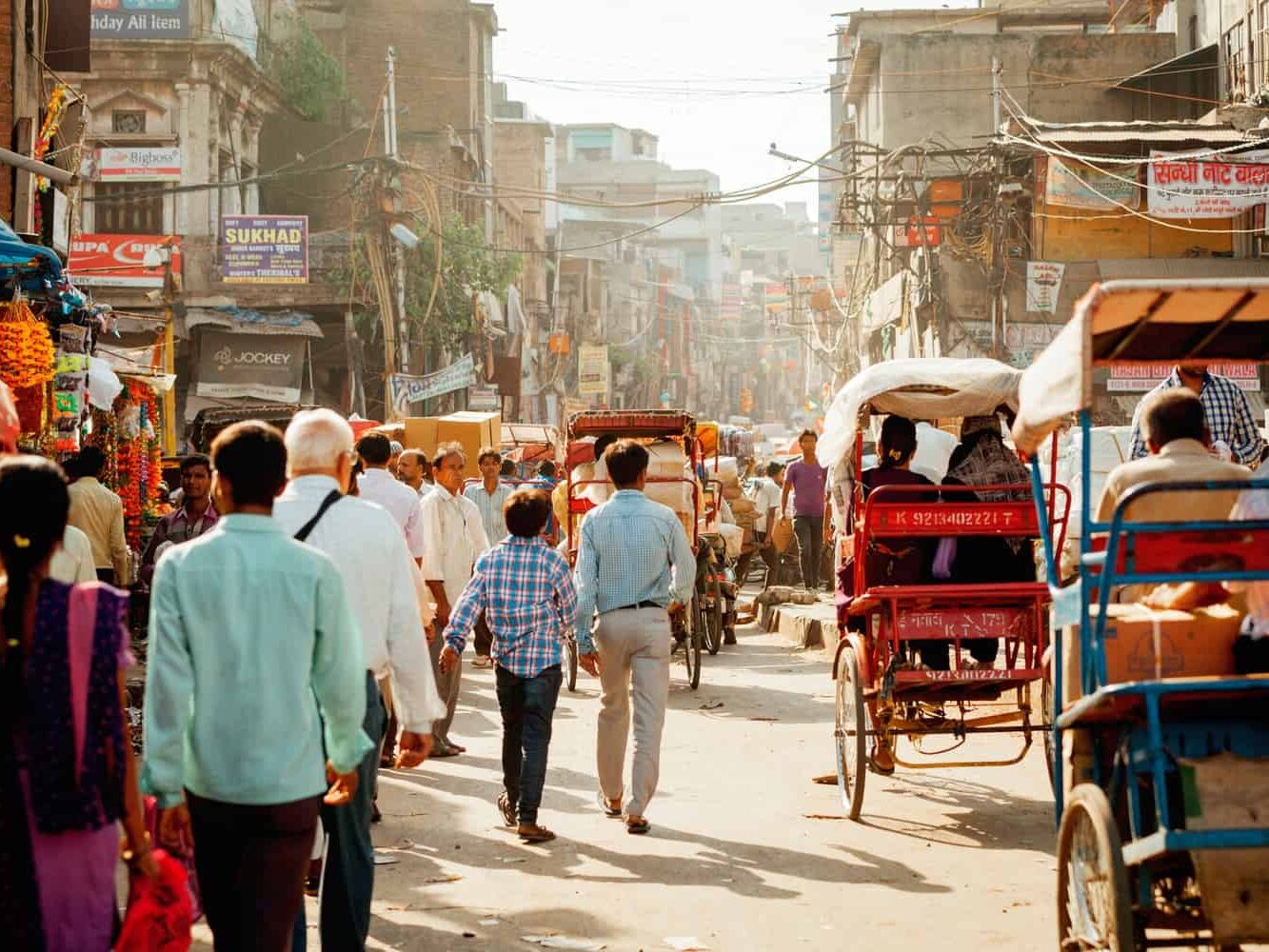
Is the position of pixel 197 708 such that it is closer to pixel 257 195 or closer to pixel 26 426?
pixel 26 426

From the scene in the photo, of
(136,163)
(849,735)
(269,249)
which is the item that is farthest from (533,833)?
(136,163)

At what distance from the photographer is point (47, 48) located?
20.9m

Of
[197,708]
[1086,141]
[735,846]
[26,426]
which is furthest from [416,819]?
[1086,141]

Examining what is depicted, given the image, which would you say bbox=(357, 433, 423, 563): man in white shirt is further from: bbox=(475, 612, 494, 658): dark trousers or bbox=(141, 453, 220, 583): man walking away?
bbox=(141, 453, 220, 583): man walking away

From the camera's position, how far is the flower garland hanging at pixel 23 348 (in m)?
11.6

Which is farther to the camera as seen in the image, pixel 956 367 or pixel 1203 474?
pixel 956 367

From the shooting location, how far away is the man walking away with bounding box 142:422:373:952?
4355mm

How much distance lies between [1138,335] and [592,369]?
6544cm

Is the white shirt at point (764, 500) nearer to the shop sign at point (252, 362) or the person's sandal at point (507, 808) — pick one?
the shop sign at point (252, 362)

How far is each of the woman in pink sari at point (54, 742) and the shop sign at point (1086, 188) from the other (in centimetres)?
2906

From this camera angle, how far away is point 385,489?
1017 centimetres

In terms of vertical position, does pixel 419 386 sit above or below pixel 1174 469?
above

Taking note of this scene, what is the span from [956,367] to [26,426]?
24.4 ft

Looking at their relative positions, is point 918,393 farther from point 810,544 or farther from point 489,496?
point 810,544
